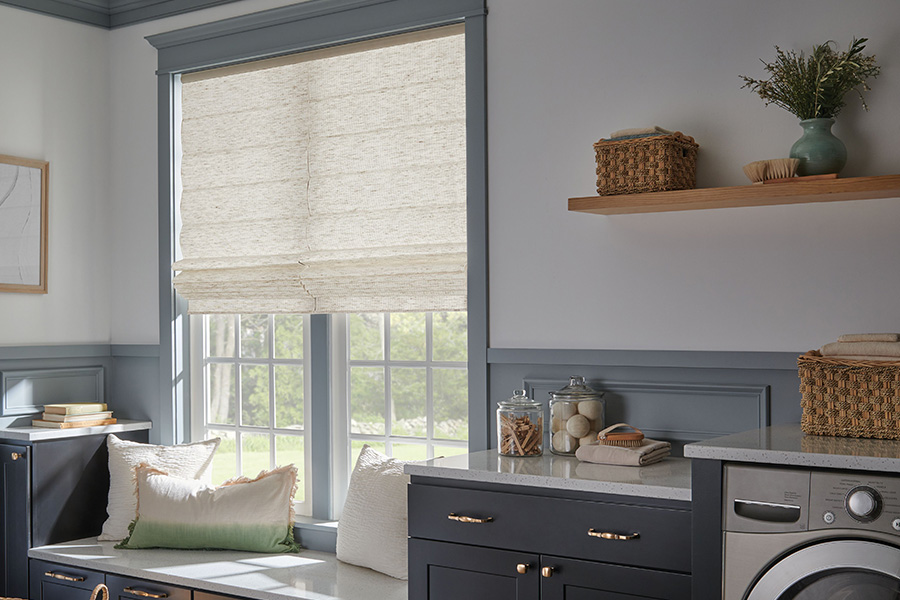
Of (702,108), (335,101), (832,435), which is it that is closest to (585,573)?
(832,435)

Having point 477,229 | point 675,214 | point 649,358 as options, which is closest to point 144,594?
point 477,229

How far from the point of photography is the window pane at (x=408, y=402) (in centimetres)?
356

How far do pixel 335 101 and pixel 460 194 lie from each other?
67 centimetres

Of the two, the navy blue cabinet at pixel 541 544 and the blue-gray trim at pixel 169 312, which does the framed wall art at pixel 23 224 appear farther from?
the navy blue cabinet at pixel 541 544

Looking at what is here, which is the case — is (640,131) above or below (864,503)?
above

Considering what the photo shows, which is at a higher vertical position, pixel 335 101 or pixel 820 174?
pixel 335 101

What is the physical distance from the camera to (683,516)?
2.29 meters

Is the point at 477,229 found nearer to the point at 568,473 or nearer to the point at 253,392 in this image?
the point at 568,473

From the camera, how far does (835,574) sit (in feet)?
6.72

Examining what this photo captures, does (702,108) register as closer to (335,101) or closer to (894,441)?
(894,441)

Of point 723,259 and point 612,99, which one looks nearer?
point 723,259

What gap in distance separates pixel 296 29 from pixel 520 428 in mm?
1833

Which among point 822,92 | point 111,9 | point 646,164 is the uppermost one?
point 111,9

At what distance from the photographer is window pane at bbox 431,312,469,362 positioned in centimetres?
347
